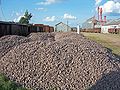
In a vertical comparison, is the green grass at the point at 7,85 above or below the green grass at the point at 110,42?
above

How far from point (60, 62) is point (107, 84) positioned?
1.74 metres

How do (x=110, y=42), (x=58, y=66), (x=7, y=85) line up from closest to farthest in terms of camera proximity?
1. (x=7, y=85)
2. (x=58, y=66)
3. (x=110, y=42)

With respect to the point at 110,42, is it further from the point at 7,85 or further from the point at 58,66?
the point at 7,85

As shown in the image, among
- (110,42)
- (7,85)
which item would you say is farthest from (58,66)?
(110,42)

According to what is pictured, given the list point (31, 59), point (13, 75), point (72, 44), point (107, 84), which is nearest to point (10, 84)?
point (13, 75)

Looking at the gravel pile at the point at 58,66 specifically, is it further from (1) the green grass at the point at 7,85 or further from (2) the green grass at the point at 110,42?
(2) the green grass at the point at 110,42

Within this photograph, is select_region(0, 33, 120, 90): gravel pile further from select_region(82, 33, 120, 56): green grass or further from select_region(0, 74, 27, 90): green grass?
select_region(82, 33, 120, 56): green grass

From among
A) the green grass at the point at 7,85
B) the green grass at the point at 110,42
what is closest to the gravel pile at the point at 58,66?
the green grass at the point at 7,85

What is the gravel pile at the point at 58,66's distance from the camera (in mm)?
9633

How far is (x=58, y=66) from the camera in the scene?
10320 millimetres

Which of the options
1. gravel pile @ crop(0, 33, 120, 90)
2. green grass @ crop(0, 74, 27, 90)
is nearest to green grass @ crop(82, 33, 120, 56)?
gravel pile @ crop(0, 33, 120, 90)

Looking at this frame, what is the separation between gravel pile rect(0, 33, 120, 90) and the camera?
379 inches

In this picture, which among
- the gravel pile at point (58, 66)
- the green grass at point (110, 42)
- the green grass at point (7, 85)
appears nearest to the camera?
the green grass at point (7, 85)

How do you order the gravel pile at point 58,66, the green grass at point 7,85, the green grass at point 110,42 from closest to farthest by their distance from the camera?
the green grass at point 7,85 < the gravel pile at point 58,66 < the green grass at point 110,42
